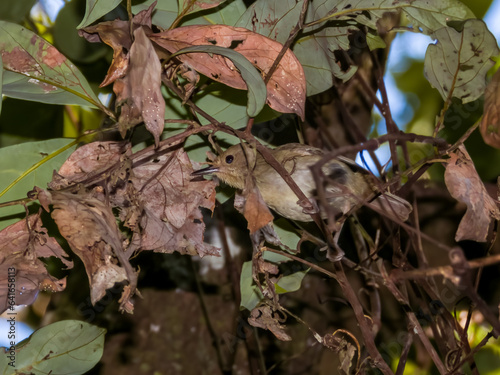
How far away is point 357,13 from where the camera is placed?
1.49 metres

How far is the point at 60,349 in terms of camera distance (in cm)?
151

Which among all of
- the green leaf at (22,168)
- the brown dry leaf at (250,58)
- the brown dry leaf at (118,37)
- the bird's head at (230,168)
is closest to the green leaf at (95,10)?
the brown dry leaf at (118,37)

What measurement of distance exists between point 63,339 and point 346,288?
0.81 meters

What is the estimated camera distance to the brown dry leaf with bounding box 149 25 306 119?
1.30m

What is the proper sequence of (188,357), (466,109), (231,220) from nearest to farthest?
(466,109) → (188,357) → (231,220)

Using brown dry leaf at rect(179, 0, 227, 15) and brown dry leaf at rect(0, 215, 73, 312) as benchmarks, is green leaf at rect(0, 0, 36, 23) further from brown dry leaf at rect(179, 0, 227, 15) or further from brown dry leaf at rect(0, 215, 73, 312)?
brown dry leaf at rect(0, 215, 73, 312)

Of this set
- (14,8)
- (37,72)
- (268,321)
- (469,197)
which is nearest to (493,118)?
(469,197)

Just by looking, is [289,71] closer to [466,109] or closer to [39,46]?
[39,46]

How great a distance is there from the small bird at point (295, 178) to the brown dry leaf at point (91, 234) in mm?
656

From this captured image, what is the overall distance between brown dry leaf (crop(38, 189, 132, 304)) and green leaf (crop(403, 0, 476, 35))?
0.93 m

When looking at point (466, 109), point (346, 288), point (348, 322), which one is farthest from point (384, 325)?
point (346, 288)

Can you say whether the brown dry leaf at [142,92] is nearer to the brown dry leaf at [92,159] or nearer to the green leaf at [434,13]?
the brown dry leaf at [92,159]

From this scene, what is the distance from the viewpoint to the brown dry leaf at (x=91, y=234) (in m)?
1.13

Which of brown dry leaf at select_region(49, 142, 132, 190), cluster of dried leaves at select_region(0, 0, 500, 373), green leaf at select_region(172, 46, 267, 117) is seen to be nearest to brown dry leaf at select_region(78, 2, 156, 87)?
cluster of dried leaves at select_region(0, 0, 500, 373)
